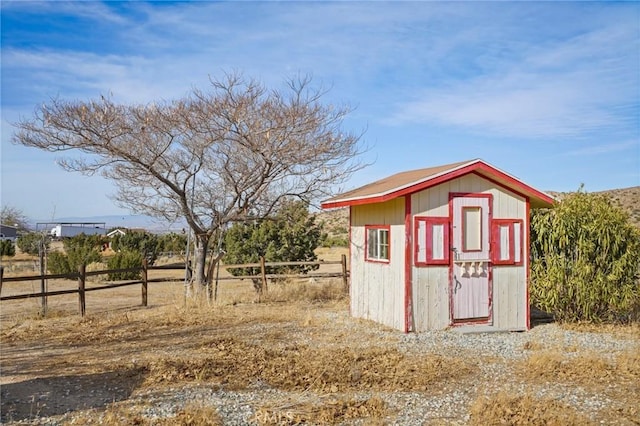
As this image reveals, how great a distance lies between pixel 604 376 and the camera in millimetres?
6723

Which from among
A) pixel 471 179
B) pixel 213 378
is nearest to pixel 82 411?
pixel 213 378

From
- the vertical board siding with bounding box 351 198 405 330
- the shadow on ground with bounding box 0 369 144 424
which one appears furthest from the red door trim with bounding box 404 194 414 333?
the shadow on ground with bounding box 0 369 144 424

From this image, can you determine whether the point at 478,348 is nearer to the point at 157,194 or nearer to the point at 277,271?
the point at 157,194

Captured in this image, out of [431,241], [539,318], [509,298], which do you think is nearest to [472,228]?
[431,241]

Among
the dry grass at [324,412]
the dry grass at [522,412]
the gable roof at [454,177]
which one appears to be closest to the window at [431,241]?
the gable roof at [454,177]

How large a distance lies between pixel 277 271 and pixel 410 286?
8196mm

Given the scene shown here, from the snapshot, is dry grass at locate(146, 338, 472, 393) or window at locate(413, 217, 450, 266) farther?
window at locate(413, 217, 450, 266)

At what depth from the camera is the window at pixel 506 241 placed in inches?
388

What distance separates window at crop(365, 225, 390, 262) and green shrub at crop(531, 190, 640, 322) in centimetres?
282

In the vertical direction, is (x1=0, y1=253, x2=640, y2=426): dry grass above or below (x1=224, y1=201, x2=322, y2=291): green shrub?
below

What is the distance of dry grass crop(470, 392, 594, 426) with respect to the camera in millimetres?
5078

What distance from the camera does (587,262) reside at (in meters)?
9.91

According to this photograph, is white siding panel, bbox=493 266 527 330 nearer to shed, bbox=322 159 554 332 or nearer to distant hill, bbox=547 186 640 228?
shed, bbox=322 159 554 332

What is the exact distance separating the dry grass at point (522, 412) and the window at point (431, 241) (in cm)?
380
